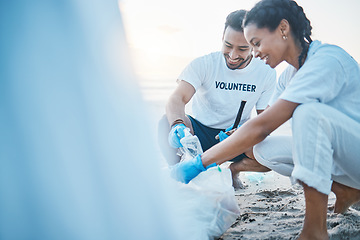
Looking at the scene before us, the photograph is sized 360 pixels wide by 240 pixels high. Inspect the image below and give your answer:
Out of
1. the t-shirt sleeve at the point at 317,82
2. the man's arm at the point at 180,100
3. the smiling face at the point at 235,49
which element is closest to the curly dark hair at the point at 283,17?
the t-shirt sleeve at the point at 317,82

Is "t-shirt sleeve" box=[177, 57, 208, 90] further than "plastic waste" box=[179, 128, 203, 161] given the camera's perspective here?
Yes

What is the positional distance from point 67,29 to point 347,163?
967 millimetres

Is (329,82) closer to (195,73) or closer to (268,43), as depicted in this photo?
(268,43)

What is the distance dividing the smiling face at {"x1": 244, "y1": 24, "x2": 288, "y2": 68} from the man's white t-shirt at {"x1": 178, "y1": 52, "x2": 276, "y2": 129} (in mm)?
626

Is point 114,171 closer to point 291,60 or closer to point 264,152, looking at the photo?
point 264,152

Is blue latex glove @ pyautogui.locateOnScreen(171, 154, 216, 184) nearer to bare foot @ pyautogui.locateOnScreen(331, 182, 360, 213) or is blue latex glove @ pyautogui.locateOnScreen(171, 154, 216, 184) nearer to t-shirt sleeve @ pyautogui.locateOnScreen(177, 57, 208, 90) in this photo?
bare foot @ pyautogui.locateOnScreen(331, 182, 360, 213)

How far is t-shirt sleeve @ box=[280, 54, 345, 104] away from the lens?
40.1 inches

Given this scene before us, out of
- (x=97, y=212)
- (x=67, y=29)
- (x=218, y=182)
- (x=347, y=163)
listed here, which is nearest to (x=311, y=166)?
(x=347, y=163)

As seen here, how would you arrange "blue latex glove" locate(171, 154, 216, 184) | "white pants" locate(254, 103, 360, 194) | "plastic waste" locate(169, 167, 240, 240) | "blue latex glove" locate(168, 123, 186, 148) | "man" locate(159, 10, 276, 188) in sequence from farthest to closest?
"man" locate(159, 10, 276, 188) → "blue latex glove" locate(168, 123, 186, 148) → "blue latex glove" locate(171, 154, 216, 184) → "plastic waste" locate(169, 167, 240, 240) → "white pants" locate(254, 103, 360, 194)

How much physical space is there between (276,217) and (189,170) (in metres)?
0.42

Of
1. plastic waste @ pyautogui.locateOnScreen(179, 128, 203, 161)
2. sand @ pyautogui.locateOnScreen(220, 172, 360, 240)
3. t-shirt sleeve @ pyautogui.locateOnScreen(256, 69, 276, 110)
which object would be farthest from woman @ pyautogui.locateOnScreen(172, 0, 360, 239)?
t-shirt sleeve @ pyautogui.locateOnScreen(256, 69, 276, 110)

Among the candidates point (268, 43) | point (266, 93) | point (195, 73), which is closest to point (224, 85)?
point (195, 73)

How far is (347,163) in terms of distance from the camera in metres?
1.06

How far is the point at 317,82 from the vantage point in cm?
102
